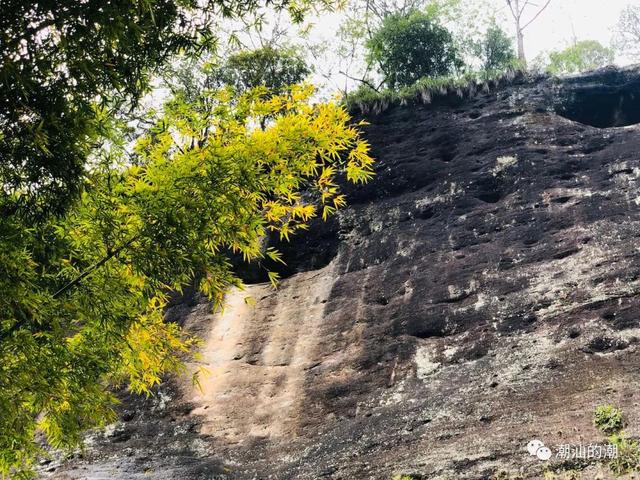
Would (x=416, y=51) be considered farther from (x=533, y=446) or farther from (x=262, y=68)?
(x=533, y=446)

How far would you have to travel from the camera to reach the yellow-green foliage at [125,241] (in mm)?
3625

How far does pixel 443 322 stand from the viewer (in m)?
7.27

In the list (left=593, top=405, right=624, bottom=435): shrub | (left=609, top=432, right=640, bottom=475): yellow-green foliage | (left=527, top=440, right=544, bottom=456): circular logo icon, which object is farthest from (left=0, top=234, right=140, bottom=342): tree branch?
(left=593, top=405, right=624, bottom=435): shrub

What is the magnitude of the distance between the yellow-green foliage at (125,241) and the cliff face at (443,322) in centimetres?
125

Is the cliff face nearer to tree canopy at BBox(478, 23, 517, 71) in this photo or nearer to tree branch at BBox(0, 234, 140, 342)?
tree branch at BBox(0, 234, 140, 342)

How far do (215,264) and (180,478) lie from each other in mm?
3399

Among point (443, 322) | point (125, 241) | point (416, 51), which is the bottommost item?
point (443, 322)

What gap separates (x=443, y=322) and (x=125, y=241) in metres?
4.40

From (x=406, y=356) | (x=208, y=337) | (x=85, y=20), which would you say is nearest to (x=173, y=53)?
(x=85, y=20)

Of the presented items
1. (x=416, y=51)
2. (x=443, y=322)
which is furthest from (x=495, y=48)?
(x=443, y=322)

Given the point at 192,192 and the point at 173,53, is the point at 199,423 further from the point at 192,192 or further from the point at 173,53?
the point at 173,53

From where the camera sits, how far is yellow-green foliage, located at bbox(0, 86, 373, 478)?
362cm

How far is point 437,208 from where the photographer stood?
30.1 ft

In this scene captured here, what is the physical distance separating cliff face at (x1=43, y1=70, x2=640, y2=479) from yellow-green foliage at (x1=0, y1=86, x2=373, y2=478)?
1.25m
